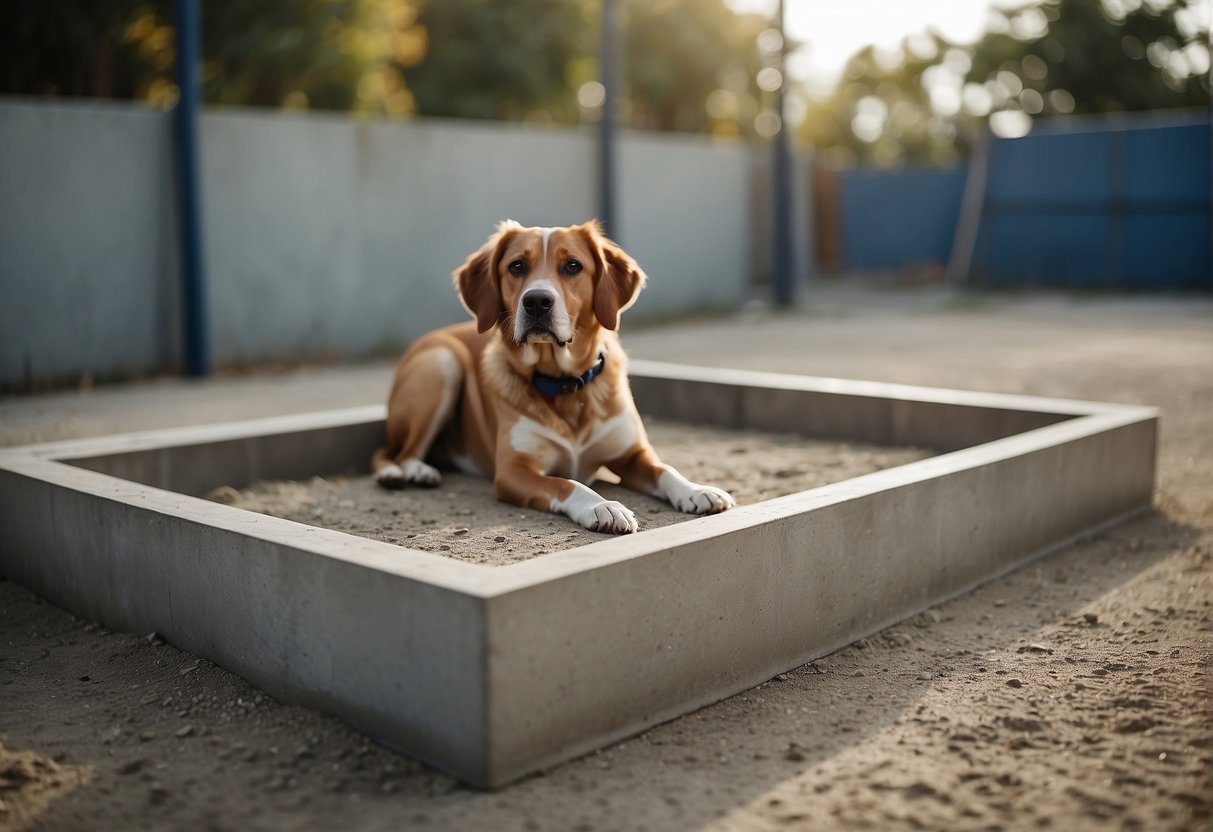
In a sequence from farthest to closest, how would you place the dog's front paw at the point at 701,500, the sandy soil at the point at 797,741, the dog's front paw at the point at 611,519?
the dog's front paw at the point at 701,500, the dog's front paw at the point at 611,519, the sandy soil at the point at 797,741

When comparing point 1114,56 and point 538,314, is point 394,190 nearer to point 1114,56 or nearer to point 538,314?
point 538,314

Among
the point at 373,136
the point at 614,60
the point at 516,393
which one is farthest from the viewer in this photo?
the point at 614,60

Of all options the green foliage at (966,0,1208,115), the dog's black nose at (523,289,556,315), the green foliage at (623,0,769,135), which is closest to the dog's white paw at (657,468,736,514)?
the dog's black nose at (523,289,556,315)

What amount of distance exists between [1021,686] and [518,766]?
64.5 inches

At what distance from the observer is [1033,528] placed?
200 inches

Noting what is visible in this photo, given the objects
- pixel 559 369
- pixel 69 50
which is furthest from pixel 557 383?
pixel 69 50

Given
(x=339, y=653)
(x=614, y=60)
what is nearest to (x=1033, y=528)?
(x=339, y=653)

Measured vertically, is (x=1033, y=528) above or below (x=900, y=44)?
below

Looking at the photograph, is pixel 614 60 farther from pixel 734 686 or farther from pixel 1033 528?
pixel 734 686

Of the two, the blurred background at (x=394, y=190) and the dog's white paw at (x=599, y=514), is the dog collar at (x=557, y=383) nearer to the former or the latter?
the dog's white paw at (x=599, y=514)

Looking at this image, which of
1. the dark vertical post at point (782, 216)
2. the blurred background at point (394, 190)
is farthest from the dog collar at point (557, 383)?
the dark vertical post at point (782, 216)

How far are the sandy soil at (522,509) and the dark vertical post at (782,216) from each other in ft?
39.2

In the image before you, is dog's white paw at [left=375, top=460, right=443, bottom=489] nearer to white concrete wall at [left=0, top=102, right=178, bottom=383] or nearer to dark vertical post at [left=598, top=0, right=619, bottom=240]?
A: white concrete wall at [left=0, top=102, right=178, bottom=383]

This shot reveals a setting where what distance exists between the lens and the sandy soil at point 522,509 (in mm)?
4156
